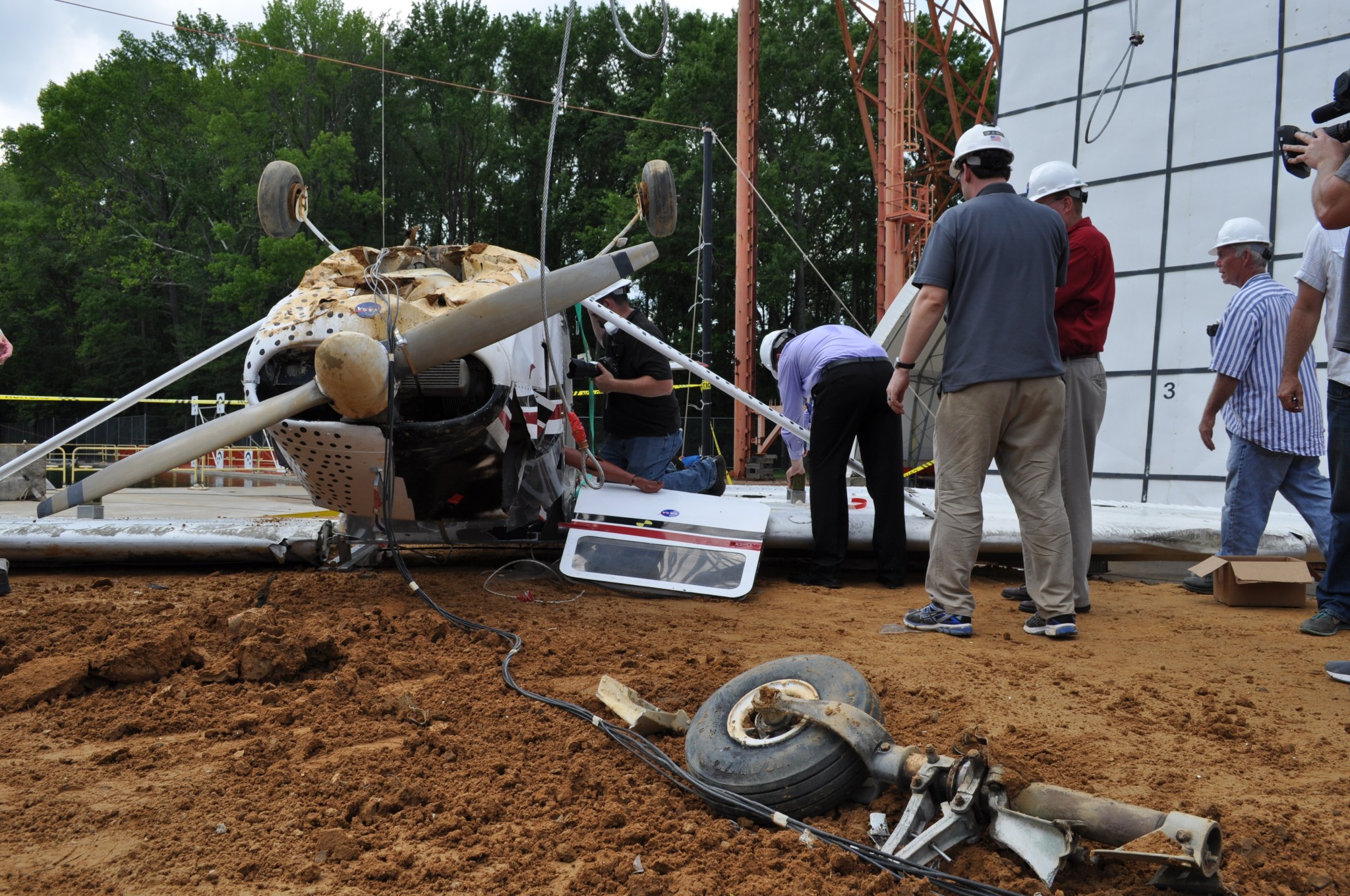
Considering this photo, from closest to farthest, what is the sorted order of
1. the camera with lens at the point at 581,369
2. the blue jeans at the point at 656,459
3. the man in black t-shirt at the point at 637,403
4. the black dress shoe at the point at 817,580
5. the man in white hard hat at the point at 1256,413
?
1. the man in white hard hat at the point at 1256,413
2. the black dress shoe at the point at 817,580
3. the camera with lens at the point at 581,369
4. the man in black t-shirt at the point at 637,403
5. the blue jeans at the point at 656,459

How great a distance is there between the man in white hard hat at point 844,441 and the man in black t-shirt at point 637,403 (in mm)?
835

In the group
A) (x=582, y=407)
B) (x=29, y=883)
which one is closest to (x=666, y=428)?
(x=29, y=883)

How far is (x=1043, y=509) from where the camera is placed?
388 centimetres

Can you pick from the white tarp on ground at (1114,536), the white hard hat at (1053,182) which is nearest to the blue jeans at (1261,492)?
the white tarp on ground at (1114,536)

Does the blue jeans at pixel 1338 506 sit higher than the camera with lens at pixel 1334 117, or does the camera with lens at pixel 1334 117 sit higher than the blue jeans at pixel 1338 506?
the camera with lens at pixel 1334 117

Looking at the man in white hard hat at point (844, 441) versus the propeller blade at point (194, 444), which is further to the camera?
the man in white hard hat at point (844, 441)

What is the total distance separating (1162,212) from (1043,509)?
8.01 meters

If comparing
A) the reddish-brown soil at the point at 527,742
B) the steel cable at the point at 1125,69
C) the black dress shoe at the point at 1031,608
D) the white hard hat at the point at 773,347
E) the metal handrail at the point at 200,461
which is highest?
the steel cable at the point at 1125,69

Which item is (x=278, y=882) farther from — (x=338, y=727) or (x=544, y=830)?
(x=338, y=727)

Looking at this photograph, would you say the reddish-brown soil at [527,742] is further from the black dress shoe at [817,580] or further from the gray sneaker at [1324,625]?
the black dress shoe at [817,580]

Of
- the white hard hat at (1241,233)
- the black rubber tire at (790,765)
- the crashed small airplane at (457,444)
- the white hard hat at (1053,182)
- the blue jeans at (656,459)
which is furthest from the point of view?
the blue jeans at (656,459)

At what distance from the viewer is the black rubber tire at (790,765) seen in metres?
2.01

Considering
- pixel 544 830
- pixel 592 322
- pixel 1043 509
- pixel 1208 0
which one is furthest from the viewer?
pixel 1208 0

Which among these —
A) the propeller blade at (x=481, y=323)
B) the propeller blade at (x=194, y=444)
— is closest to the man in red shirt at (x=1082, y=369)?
the propeller blade at (x=481, y=323)
